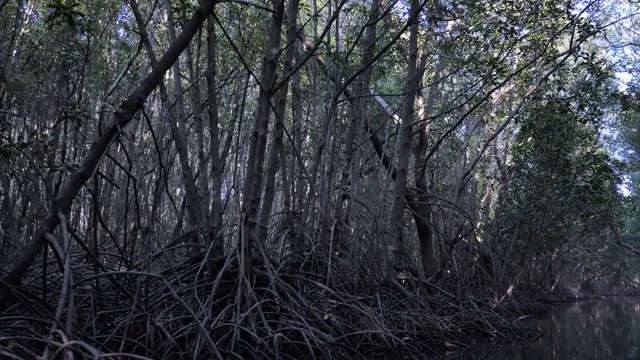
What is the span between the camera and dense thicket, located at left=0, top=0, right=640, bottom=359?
3277mm

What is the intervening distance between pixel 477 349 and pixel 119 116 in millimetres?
3802

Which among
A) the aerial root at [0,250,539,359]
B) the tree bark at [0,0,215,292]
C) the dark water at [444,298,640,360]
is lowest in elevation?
the dark water at [444,298,640,360]

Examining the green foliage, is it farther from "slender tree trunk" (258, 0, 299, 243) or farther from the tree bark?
the tree bark

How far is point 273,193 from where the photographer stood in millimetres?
5137

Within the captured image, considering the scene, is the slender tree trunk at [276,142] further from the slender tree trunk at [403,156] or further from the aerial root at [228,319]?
the slender tree trunk at [403,156]

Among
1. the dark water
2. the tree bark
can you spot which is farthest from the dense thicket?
the dark water

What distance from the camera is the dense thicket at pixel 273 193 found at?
3.28 m

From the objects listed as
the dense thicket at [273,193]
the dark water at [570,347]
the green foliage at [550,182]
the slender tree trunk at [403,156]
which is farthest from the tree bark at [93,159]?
the green foliage at [550,182]

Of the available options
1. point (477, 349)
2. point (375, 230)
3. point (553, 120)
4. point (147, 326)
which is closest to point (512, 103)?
point (553, 120)

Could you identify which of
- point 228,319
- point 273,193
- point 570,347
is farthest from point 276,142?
point 570,347

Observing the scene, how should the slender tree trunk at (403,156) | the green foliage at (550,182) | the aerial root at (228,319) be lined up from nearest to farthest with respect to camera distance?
the aerial root at (228,319), the slender tree trunk at (403,156), the green foliage at (550,182)

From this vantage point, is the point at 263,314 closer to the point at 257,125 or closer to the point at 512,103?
the point at 257,125

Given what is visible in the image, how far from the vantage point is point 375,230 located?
6062mm

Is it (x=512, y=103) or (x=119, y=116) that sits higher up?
(x=512, y=103)
